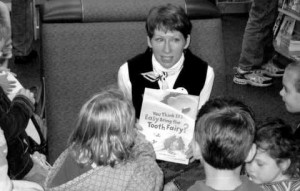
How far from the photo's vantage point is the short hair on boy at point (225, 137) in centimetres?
140

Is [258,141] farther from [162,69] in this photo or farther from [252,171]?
[162,69]

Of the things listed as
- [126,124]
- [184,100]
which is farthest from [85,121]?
[184,100]

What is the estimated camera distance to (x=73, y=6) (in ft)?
7.45

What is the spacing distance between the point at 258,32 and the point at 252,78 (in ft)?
1.33

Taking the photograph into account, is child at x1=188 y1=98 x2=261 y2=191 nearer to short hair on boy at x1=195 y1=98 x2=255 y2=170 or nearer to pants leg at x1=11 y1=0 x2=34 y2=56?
short hair on boy at x1=195 y1=98 x2=255 y2=170

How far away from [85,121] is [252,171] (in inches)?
28.4

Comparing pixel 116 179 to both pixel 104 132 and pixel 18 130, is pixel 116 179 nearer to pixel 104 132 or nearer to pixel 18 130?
pixel 104 132

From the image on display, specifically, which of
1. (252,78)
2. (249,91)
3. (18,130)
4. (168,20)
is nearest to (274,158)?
(168,20)

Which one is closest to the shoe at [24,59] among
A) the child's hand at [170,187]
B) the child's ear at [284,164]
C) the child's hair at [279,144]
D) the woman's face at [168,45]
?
the woman's face at [168,45]

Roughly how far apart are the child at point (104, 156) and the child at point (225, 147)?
217mm

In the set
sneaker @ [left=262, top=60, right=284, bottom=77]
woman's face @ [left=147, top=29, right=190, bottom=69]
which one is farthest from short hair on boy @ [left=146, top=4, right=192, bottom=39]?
sneaker @ [left=262, top=60, right=284, bottom=77]

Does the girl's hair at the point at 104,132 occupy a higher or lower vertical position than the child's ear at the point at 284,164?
higher

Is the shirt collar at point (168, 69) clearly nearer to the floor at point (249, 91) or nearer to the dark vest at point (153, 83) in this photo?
the dark vest at point (153, 83)

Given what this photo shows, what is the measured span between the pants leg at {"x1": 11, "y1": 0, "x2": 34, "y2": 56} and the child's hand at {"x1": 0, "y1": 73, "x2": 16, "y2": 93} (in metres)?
2.36
